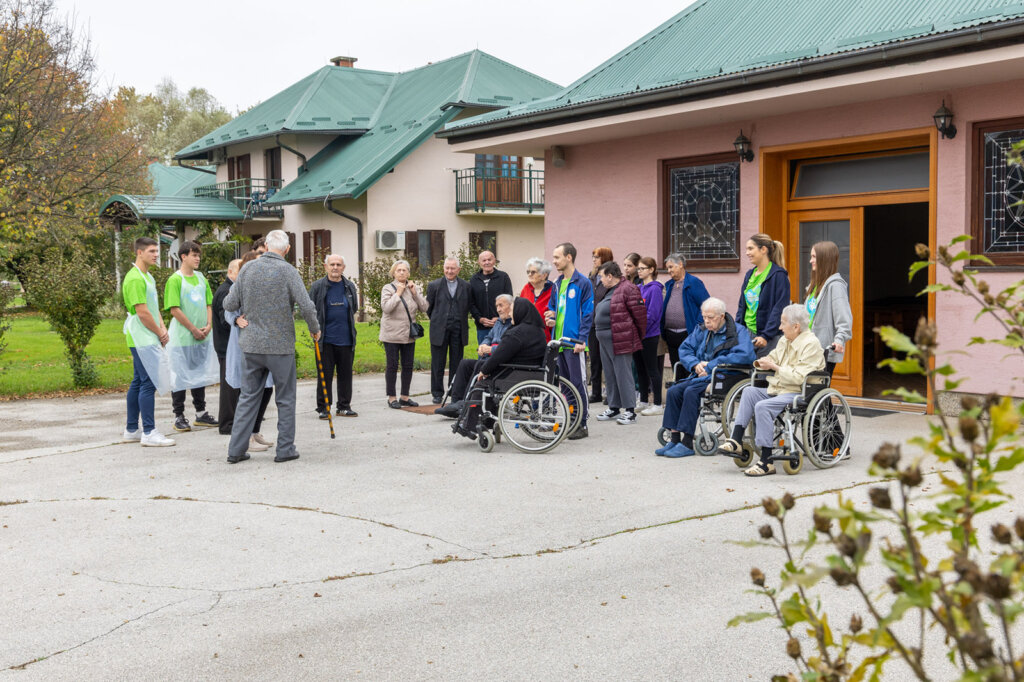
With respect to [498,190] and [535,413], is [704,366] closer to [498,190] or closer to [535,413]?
[535,413]

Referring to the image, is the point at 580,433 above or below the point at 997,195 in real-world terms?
below

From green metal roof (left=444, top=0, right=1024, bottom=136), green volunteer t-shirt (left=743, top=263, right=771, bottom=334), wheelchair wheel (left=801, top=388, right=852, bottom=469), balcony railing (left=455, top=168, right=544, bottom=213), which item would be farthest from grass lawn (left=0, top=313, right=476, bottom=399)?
wheelchair wheel (left=801, top=388, right=852, bottom=469)

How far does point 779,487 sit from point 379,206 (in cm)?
2538

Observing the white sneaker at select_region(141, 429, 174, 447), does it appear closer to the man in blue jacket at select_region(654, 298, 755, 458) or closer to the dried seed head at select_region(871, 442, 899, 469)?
the man in blue jacket at select_region(654, 298, 755, 458)

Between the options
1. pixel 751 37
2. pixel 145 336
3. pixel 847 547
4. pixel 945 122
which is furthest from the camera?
pixel 751 37

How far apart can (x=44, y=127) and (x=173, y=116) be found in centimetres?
6052

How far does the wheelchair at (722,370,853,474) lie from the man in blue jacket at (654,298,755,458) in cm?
48

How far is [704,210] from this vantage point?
43.0 feet

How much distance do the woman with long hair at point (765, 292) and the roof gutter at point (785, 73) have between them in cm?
196

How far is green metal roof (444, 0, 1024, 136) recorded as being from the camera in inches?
406

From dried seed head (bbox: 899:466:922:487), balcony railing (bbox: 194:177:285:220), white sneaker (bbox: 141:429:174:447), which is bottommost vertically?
white sneaker (bbox: 141:429:174:447)

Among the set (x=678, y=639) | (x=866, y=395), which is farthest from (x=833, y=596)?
(x=866, y=395)

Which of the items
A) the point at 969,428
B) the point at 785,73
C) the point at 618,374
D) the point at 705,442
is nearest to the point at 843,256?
the point at 785,73

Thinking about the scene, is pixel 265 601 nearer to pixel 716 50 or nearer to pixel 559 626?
pixel 559 626
